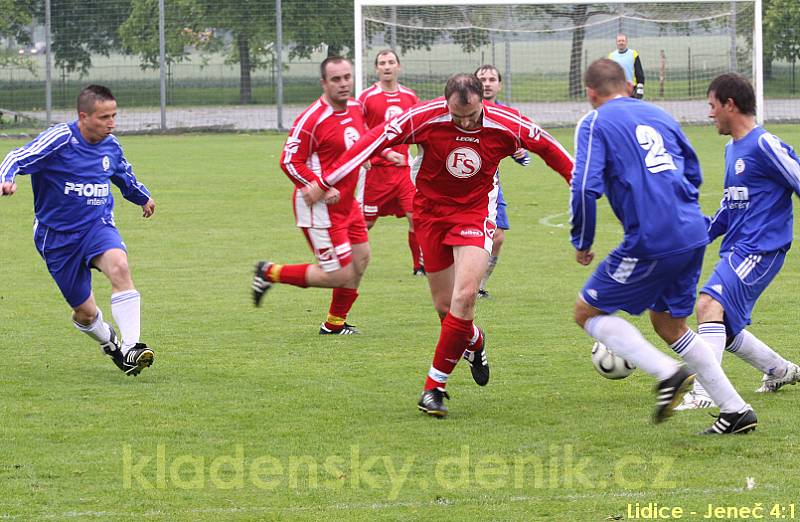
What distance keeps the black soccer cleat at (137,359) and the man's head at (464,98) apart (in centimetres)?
240

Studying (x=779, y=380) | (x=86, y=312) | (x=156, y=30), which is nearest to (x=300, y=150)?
(x=86, y=312)

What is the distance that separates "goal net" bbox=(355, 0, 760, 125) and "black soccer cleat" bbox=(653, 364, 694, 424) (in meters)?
21.5

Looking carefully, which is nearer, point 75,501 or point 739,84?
point 75,501

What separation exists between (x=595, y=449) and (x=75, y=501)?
7.97 ft

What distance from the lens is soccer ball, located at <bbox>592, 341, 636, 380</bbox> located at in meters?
6.38

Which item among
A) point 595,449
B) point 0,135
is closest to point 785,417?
point 595,449

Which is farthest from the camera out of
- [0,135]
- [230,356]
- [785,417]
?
[0,135]

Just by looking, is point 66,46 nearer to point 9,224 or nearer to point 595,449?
point 9,224

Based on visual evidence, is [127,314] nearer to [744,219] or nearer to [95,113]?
[95,113]

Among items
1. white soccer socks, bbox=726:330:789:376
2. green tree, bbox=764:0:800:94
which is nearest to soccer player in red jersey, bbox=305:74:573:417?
white soccer socks, bbox=726:330:789:376

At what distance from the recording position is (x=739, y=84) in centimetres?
659

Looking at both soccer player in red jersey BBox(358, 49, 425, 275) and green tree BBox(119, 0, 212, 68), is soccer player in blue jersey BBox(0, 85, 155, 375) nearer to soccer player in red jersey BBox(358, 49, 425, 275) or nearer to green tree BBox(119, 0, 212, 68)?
soccer player in red jersey BBox(358, 49, 425, 275)

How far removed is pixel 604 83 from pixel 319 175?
320 centimetres

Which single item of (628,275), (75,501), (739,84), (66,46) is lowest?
(75,501)
